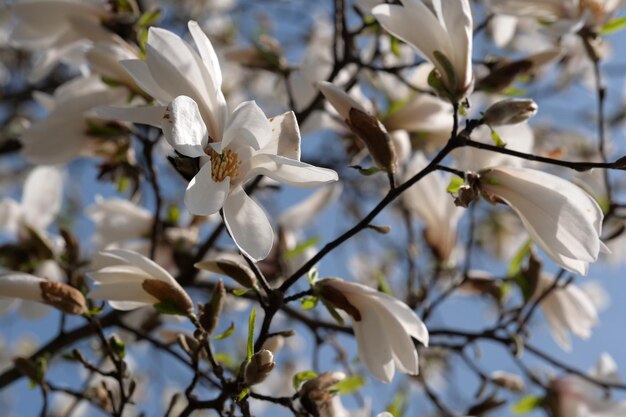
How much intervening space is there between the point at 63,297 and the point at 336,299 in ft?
0.98

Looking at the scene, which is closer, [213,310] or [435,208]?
[213,310]

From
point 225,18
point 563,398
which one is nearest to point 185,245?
point 563,398

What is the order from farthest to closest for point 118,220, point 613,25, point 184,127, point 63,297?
1. point 118,220
2. point 613,25
3. point 63,297
4. point 184,127

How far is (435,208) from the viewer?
103 centimetres

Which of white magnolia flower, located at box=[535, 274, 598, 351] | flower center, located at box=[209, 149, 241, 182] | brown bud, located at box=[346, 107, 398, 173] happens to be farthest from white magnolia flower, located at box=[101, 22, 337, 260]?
white magnolia flower, located at box=[535, 274, 598, 351]

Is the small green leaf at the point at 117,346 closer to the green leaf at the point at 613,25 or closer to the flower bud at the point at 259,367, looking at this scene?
the flower bud at the point at 259,367

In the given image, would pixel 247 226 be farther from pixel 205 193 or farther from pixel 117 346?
pixel 117 346

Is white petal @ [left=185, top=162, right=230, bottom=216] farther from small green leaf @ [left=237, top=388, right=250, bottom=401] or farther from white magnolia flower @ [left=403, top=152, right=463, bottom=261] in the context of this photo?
white magnolia flower @ [left=403, top=152, right=463, bottom=261]

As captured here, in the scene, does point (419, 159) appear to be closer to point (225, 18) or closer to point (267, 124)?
point (267, 124)

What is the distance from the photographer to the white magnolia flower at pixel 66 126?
1047mm

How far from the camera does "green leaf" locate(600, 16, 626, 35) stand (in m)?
1.02

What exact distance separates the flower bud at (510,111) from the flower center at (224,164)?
246mm

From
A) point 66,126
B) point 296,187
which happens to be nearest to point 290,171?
point 296,187

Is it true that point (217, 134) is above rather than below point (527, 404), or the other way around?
above
